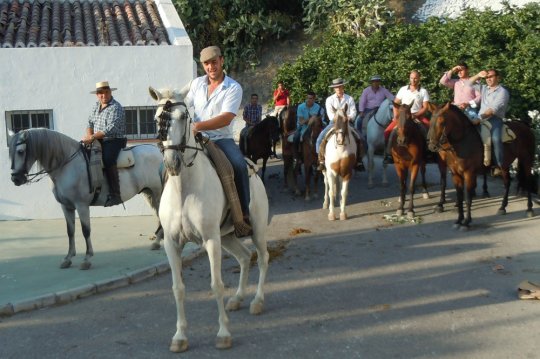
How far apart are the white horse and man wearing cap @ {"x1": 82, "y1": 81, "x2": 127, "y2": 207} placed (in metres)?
7.54

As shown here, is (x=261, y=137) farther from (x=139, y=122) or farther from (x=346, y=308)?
(x=346, y=308)

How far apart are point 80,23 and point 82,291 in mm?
7785

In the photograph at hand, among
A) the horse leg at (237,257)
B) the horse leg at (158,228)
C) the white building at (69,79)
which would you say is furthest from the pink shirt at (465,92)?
Result: the horse leg at (237,257)

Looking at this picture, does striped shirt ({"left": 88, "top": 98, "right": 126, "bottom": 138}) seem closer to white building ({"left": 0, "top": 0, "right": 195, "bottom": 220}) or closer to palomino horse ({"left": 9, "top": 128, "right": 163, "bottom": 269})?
palomino horse ({"left": 9, "top": 128, "right": 163, "bottom": 269})

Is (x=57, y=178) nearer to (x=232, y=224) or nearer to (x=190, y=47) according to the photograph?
(x=232, y=224)

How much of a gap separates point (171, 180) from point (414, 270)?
444 cm

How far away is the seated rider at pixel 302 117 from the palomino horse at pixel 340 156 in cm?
202

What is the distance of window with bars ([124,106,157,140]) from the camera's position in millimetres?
13172

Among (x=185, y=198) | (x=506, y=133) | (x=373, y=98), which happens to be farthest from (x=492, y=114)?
(x=185, y=198)

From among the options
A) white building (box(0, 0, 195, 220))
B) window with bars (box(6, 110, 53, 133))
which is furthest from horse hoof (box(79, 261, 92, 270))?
window with bars (box(6, 110, 53, 133))

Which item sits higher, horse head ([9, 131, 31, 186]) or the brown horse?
horse head ([9, 131, 31, 186])

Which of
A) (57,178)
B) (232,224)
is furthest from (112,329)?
(57,178)

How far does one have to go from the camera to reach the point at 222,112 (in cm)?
679

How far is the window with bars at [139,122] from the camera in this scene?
13.2 meters
